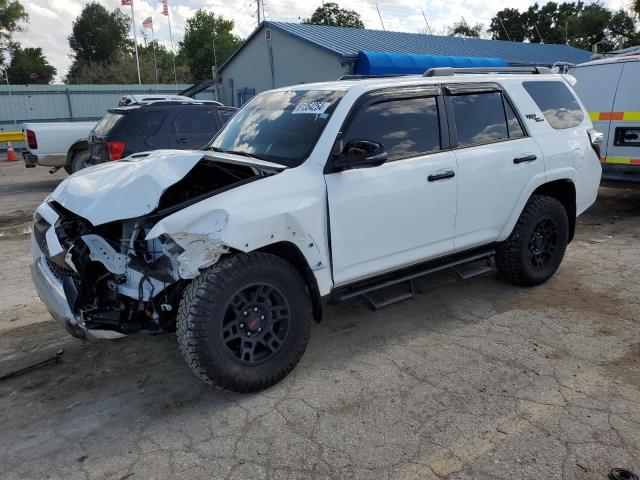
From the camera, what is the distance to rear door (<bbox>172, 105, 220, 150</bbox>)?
28.8 ft

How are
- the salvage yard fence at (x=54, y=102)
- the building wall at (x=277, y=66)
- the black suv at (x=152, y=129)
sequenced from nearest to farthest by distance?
the black suv at (x=152, y=129) → the building wall at (x=277, y=66) → the salvage yard fence at (x=54, y=102)

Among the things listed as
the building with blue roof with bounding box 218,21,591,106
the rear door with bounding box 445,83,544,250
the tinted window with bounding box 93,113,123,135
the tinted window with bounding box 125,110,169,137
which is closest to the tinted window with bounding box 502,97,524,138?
the rear door with bounding box 445,83,544,250

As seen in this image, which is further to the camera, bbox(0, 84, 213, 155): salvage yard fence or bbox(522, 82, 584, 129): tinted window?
bbox(0, 84, 213, 155): salvage yard fence

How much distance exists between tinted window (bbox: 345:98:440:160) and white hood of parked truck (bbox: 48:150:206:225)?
3.94 ft

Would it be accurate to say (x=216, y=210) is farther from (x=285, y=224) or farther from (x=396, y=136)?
(x=396, y=136)

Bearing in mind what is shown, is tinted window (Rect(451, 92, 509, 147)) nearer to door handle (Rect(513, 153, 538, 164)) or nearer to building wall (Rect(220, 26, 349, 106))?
door handle (Rect(513, 153, 538, 164))

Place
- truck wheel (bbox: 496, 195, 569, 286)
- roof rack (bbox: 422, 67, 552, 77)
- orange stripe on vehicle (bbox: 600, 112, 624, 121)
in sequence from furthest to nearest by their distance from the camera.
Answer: orange stripe on vehicle (bbox: 600, 112, 624, 121), truck wheel (bbox: 496, 195, 569, 286), roof rack (bbox: 422, 67, 552, 77)

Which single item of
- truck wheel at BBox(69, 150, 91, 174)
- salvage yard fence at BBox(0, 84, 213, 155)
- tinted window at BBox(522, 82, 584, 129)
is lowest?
truck wheel at BBox(69, 150, 91, 174)

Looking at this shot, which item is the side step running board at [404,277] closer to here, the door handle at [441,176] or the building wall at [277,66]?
the door handle at [441,176]

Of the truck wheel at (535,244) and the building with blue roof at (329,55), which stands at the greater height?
the building with blue roof at (329,55)

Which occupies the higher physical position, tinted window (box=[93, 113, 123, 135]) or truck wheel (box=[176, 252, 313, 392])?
tinted window (box=[93, 113, 123, 135])

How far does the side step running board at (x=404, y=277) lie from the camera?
12.2 feet

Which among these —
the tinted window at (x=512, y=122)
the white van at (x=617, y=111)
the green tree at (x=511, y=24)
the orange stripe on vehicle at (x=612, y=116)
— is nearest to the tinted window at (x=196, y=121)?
the tinted window at (x=512, y=122)

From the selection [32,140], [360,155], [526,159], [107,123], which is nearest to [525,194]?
[526,159]
